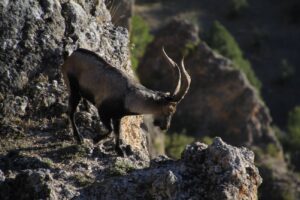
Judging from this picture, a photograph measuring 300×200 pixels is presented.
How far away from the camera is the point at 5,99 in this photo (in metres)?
11.4

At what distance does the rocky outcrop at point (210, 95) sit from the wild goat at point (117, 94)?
21129 millimetres

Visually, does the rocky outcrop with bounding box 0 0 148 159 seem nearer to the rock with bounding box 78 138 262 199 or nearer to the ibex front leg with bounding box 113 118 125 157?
the ibex front leg with bounding box 113 118 125 157

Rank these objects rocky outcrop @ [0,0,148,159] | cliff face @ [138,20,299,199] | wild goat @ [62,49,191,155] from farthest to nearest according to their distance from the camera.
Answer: cliff face @ [138,20,299,199], rocky outcrop @ [0,0,148,159], wild goat @ [62,49,191,155]

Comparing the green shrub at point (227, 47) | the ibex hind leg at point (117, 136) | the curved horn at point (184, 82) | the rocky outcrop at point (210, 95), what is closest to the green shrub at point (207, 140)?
the rocky outcrop at point (210, 95)

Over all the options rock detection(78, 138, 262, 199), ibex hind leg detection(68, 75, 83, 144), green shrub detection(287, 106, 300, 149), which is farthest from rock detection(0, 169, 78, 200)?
green shrub detection(287, 106, 300, 149)

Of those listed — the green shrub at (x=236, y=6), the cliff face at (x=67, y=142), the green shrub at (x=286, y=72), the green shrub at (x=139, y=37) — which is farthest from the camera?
the green shrub at (x=236, y=6)

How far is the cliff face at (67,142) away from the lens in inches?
358

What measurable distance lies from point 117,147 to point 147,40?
27135 millimetres

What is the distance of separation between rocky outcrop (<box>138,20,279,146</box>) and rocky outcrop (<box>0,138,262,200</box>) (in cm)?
2257

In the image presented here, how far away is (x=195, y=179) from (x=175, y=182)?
373mm

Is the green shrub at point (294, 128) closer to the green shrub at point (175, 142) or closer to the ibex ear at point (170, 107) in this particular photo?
the green shrub at point (175, 142)

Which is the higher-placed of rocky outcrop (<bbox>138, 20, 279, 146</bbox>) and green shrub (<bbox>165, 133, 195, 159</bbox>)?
rocky outcrop (<bbox>138, 20, 279, 146</bbox>)

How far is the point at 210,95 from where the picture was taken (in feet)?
106

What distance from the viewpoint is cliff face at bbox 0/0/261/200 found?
9.09 m
